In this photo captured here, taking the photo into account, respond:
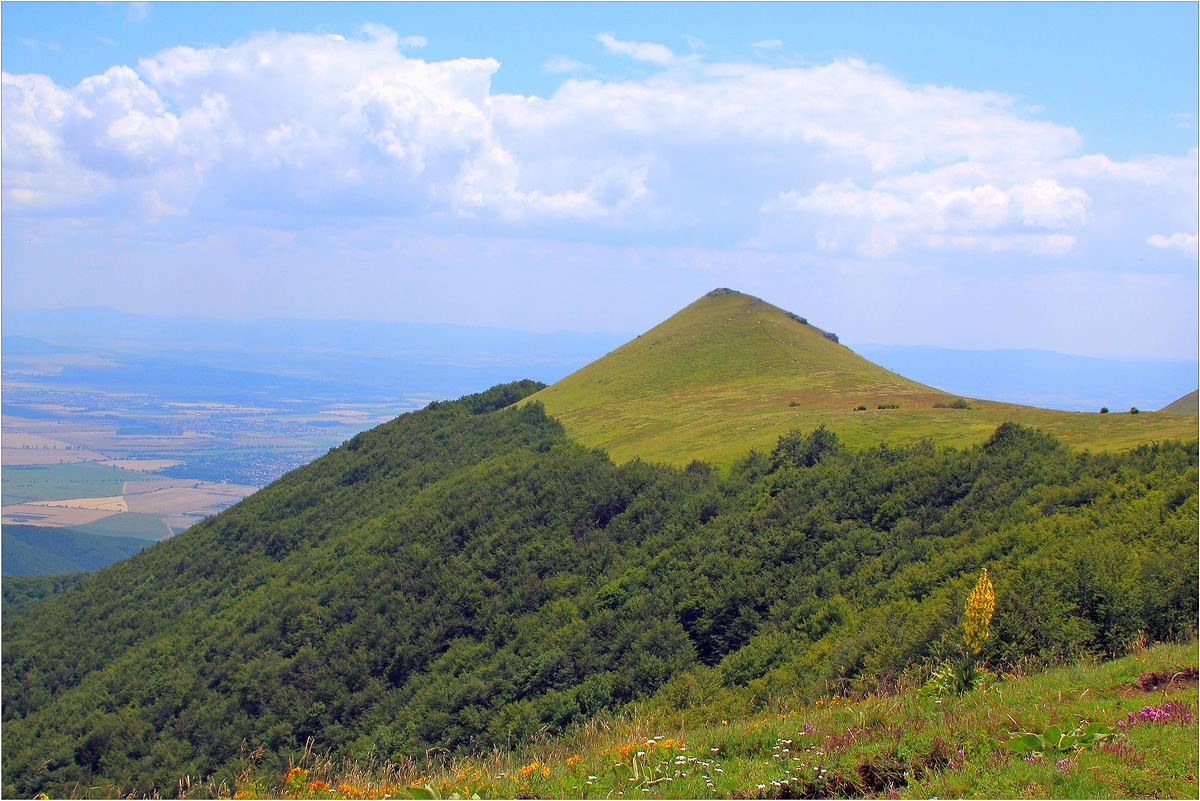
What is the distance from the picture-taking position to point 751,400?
150 feet

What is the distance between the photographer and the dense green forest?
14.4 metres

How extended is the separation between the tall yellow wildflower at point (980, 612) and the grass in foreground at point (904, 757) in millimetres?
646

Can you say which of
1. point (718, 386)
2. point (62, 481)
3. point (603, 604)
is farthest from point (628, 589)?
point (62, 481)

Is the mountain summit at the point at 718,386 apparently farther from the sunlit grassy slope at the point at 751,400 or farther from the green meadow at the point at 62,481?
the green meadow at the point at 62,481

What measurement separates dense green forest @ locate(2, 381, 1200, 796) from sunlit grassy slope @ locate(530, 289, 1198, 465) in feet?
9.38

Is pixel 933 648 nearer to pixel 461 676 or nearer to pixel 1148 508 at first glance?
pixel 1148 508

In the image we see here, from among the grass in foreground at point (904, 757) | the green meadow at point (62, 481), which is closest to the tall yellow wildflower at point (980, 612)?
the grass in foreground at point (904, 757)

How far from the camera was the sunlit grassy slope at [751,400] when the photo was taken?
30281mm

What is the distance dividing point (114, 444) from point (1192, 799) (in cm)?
22345

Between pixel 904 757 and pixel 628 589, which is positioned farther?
pixel 628 589

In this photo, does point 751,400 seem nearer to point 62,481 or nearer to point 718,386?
point 718,386

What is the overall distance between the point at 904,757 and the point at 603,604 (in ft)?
60.3

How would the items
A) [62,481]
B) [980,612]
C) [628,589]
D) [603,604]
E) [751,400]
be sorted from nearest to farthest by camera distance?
[980,612] < [603,604] < [628,589] < [751,400] < [62,481]

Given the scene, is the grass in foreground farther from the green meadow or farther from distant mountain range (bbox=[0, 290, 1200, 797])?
the green meadow
